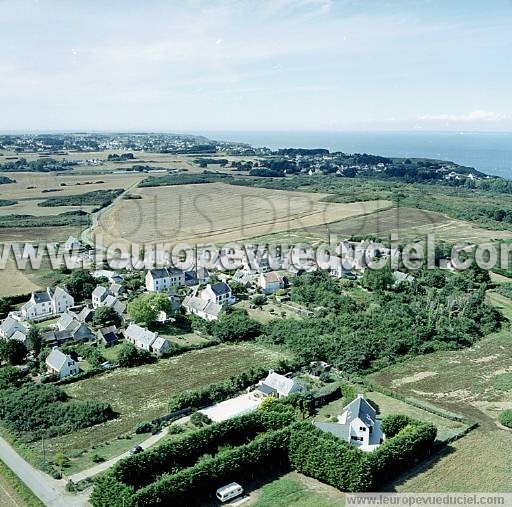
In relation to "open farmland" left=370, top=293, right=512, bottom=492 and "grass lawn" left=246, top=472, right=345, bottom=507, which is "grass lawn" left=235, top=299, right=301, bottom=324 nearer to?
"open farmland" left=370, top=293, right=512, bottom=492

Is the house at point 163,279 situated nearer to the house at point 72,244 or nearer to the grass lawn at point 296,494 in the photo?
the house at point 72,244

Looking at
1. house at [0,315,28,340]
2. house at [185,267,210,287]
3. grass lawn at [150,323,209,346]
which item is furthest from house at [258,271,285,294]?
house at [0,315,28,340]

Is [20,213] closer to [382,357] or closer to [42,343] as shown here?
[42,343]

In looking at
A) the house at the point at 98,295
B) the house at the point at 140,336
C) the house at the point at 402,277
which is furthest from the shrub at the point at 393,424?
the house at the point at 98,295

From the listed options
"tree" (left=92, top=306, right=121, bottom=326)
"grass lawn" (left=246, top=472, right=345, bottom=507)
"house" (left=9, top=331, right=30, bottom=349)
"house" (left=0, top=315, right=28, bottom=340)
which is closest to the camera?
"grass lawn" (left=246, top=472, right=345, bottom=507)

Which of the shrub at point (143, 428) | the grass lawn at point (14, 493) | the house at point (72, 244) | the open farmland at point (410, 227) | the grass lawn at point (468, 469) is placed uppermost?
the open farmland at point (410, 227)

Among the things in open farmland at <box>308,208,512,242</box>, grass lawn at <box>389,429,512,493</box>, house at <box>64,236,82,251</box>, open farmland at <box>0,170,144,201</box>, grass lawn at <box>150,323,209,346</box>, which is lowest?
grass lawn at <box>389,429,512,493</box>

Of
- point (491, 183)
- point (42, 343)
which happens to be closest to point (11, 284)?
point (42, 343)
